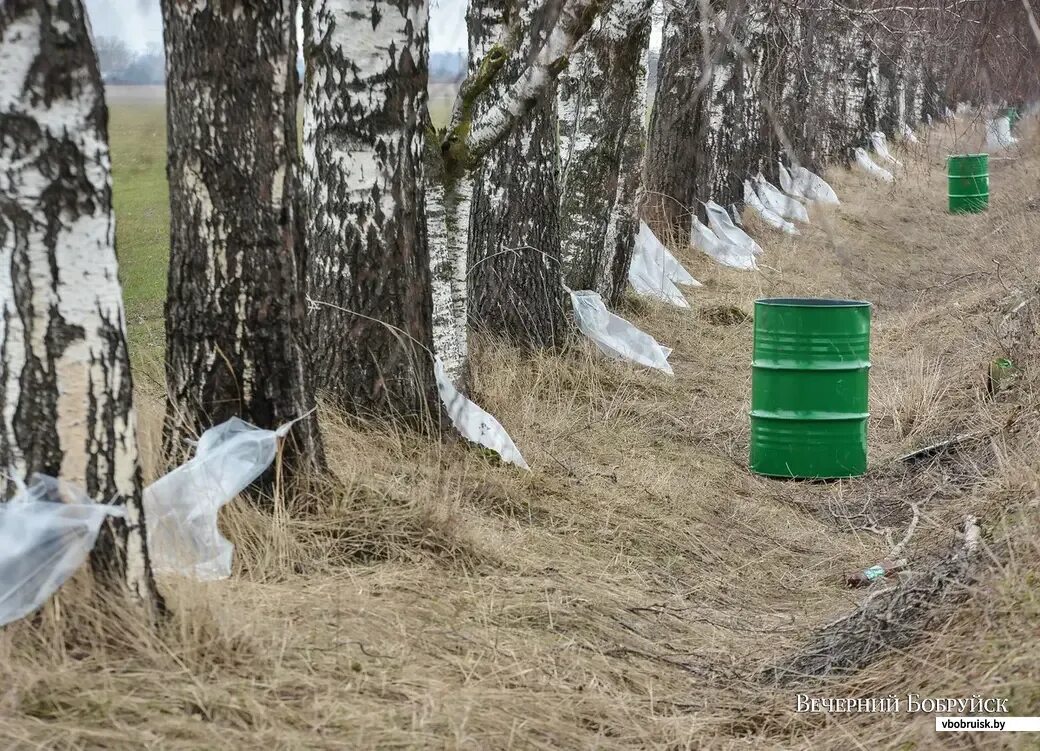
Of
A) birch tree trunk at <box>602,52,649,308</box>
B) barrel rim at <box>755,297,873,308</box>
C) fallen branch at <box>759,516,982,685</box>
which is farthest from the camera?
birch tree trunk at <box>602,52,649,308</box>

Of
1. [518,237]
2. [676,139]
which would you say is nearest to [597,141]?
[518,237]

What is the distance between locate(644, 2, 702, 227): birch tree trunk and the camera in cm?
1287

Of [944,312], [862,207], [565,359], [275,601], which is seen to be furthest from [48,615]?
[862,207]

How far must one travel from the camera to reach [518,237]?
302 inches

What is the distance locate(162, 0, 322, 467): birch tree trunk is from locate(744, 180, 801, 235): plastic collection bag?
11054 mm

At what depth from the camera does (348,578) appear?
12.7ft

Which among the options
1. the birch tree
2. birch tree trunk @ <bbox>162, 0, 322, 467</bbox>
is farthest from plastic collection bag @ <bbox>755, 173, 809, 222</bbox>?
birch tree trunk @ <bbox>162, 0, 322, 467</bbox>

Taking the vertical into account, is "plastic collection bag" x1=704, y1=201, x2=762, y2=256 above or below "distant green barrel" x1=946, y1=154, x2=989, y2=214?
below

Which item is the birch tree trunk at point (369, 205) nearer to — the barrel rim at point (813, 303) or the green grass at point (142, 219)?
the green grass at point (142, 219)

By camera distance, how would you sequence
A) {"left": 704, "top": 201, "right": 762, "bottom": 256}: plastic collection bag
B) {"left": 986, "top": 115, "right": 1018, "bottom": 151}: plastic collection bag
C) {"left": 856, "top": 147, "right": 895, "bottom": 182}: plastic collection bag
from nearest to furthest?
{"left": 986, "top": 115, "right": 1018, "bottom": 151}: plastic collection bag < {"left": 704, "top": 201, "right": 762, "bottom": 256}: plastic collection bag < {"left": 856, "top": 147, "right": 895, "bottom": 182}: plastic collection bag

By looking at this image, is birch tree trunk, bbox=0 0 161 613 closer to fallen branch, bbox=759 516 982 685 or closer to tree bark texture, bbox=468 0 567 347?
fallen branch, bbox=759 516 982 685

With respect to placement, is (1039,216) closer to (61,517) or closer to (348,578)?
(348,578)

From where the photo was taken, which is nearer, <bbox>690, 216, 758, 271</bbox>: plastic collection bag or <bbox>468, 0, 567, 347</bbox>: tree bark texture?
<bbox>468, 0, 567, 347</bbox>: tree bark texture

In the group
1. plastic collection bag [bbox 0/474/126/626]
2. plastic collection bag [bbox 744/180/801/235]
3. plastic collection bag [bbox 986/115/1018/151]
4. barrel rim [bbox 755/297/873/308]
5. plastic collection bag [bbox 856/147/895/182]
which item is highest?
plastic collection bag [bbox 986/115/1018/151]
